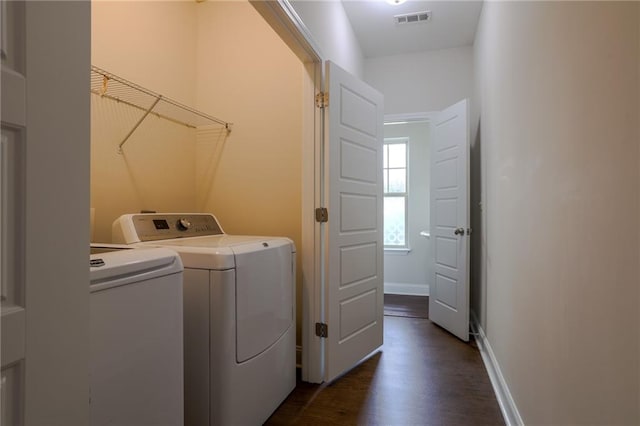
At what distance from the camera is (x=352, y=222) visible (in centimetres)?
240

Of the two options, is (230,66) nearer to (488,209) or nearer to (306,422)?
(488,209)

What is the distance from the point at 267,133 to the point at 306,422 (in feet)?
5.81

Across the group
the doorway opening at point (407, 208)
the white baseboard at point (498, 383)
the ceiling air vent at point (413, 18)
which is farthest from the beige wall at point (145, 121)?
the doorway opening at point (407, 208)

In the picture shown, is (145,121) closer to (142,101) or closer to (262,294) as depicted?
(142,101)

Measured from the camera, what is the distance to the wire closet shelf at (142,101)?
183 cm

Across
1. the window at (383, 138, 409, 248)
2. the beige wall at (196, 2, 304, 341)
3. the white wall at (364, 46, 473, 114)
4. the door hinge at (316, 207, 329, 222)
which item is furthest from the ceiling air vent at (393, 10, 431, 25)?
the door hinge at (316, 207, 329, 222)

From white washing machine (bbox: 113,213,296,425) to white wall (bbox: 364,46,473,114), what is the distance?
2.60 m

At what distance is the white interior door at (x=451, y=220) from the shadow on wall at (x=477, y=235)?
13 cm

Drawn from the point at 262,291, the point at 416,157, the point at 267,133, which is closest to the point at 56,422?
the point at 262,291

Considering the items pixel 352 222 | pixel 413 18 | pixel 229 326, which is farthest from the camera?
pixel 413 18

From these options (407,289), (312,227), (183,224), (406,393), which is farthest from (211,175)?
(407,289)

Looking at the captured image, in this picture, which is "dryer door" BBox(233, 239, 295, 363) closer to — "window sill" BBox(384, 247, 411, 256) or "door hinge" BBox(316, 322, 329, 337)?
"door hinge" BBox(316, 322, 329, 337)

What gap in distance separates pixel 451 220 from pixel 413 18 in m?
1.81

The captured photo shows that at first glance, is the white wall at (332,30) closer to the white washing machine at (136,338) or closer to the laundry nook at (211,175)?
the laundry nook at (211,175)
